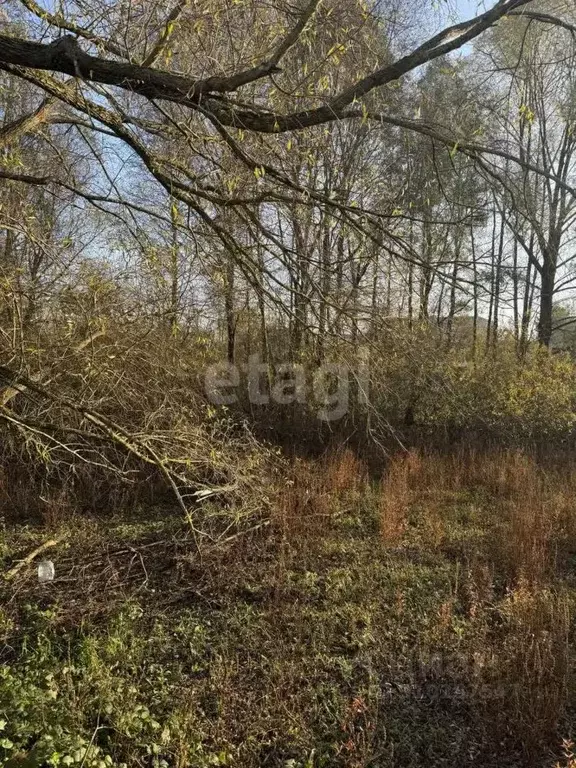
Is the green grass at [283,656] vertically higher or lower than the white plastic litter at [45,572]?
lower

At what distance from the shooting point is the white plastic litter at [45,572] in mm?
4184

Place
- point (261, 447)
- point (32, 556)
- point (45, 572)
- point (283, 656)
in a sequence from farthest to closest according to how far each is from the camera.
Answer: point (261, 447) < point (32, 556) < point (45, 572) < point (283, 656)

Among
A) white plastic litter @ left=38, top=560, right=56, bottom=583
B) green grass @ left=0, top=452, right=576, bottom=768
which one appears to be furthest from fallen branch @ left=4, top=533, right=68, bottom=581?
white plastic litter @ left=38, top=560, right=56, bottom=583

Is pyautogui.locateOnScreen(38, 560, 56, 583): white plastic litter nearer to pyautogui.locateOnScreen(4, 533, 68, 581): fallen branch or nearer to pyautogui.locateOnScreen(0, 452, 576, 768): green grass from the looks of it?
pyautogui.locateOnScreen(0, 452, 576, 768): green grass

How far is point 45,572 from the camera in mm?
4195

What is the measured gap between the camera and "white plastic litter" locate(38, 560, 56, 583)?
418cm

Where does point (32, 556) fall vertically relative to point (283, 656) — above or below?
above

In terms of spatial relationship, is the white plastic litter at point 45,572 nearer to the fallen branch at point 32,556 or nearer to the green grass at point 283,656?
the green grass at point 283,656

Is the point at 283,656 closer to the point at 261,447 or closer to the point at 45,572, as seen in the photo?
the point at 45,572

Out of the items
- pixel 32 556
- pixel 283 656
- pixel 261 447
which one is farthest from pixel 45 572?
pixel 261 447

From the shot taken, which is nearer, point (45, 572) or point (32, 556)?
point (45, 572)

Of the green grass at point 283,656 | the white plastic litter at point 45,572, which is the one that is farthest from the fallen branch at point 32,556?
the white plastic litter at point 45,572

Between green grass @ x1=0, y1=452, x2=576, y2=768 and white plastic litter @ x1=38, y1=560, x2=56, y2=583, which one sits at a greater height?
white plastic litter @ x1=38, y1=560, x2=56, y2=583

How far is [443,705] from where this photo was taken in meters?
2.86
